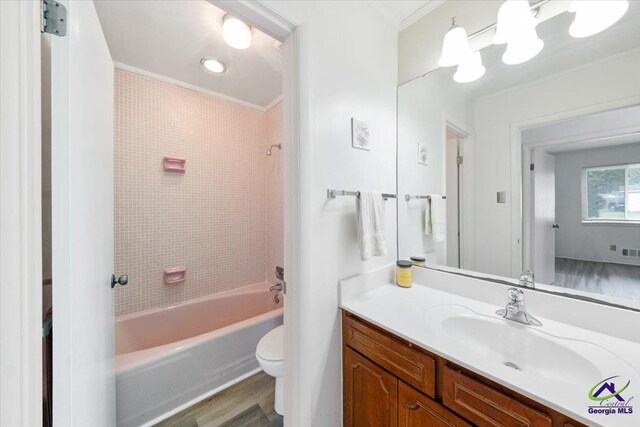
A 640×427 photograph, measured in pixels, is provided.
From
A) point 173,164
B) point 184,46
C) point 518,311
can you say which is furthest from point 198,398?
point 184,46

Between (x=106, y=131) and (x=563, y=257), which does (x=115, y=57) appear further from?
(x=563, y=257)

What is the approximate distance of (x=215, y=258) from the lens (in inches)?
92.5

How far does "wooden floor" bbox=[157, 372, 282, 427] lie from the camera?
54.7 inches

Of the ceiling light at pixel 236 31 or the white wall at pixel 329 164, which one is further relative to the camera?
the ceiling light at pixel 236 31

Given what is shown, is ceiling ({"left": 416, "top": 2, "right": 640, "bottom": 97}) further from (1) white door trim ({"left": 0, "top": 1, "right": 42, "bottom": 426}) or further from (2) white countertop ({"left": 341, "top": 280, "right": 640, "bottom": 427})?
(1) white door trim ({"left": 0, "top": 1, "right": 42, "bottom": 426})

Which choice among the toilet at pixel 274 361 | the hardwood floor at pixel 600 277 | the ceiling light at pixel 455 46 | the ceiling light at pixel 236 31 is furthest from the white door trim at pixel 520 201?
the ceiling light at pixel 236 31

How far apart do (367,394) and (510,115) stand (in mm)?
1491

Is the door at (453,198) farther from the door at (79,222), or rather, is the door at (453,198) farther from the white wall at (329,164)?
the door at (79,222)

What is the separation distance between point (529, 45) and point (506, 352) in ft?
4.36

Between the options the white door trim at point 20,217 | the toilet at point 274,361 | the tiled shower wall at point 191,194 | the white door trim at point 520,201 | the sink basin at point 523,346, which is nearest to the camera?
the white door trim at point 20,217

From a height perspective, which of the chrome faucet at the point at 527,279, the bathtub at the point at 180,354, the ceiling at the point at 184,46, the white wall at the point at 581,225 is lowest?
the bathtub at the point at 180,354

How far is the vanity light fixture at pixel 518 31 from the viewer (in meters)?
1.00

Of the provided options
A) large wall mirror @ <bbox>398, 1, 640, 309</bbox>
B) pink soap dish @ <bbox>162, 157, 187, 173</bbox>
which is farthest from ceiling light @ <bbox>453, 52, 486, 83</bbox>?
pink soap dish @ <bbox>162, 157, 187, 173</bbox>

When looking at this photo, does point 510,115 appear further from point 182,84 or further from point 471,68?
point 182,84
